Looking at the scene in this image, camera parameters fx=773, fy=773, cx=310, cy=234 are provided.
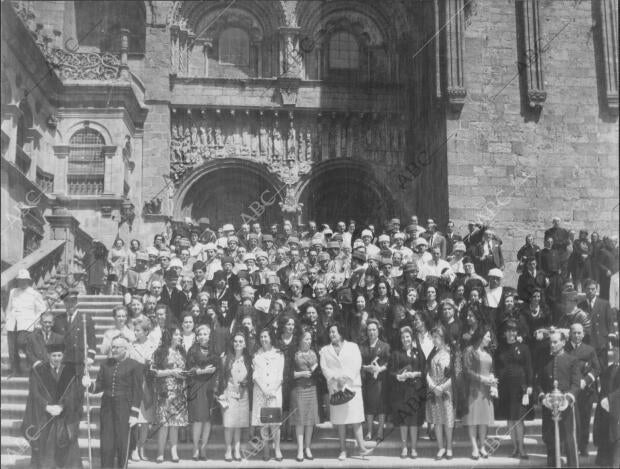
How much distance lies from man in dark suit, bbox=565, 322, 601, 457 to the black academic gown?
632 centimetres

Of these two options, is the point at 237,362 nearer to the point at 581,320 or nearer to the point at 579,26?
the point at 581,320

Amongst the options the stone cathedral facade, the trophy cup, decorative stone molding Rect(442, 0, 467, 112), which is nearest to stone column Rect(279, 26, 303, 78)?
the stone cathedral facade

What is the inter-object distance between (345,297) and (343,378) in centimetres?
185

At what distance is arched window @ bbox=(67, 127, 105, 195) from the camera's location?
67.7ft

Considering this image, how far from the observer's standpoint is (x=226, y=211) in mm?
23734

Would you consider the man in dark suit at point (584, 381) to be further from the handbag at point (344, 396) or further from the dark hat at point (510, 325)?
the handbag at point (344, 396)

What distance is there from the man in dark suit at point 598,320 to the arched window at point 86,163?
43.8 ft

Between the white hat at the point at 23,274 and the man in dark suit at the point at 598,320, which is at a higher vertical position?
the white hat at the point at 23,274

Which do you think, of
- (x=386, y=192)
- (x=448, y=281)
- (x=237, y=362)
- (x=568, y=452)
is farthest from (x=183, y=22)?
(x=568, y=452)

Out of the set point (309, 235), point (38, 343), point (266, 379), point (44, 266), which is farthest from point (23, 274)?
point (309, 235)

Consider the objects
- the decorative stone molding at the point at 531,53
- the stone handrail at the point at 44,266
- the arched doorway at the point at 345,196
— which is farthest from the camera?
the arched doorway at the point at 345,196

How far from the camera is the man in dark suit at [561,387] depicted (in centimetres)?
967

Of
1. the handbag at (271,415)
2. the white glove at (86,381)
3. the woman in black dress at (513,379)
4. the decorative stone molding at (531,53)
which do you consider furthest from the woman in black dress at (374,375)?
the decorative stone molding at (531,53)

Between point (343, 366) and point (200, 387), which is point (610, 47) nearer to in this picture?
point (343, 366)
